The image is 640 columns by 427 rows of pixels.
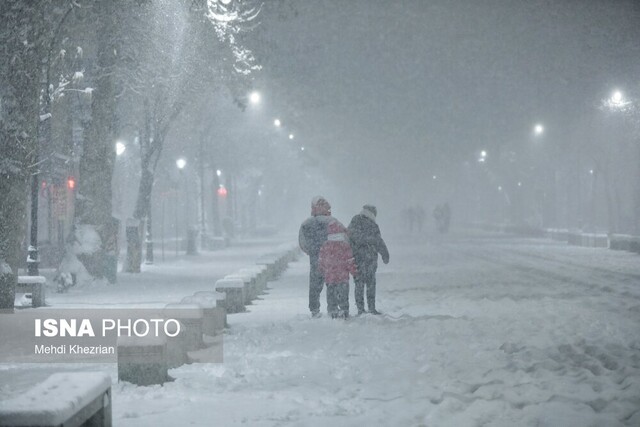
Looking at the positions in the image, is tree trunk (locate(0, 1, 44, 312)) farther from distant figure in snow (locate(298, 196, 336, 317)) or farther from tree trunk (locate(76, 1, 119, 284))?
tree trunk (locate(76, 1, 119, 284))

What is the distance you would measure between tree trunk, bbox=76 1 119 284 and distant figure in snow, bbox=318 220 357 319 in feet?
39.1

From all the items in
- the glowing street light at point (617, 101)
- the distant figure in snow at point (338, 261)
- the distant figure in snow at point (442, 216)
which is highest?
the glowing street light at point (617, 101)

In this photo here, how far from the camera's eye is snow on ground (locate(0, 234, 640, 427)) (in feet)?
27.5

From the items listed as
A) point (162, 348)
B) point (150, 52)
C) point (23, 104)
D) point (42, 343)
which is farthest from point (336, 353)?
point (150, 52)

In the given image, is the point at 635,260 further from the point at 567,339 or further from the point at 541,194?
the point at 541,194

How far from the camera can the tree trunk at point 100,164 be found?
2531 centimetres

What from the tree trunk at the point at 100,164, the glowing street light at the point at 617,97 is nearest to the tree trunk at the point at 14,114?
the tree trunk at the point at 100,164

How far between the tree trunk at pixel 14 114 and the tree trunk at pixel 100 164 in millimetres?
8696

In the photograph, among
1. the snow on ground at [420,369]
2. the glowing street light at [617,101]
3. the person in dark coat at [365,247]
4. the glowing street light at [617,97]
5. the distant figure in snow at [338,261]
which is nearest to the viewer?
the snow on ground at [420,369]

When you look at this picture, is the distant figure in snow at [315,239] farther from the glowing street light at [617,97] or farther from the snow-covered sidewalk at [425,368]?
the glowing street light at [617,97]

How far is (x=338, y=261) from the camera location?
15414mm

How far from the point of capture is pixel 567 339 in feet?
40.9

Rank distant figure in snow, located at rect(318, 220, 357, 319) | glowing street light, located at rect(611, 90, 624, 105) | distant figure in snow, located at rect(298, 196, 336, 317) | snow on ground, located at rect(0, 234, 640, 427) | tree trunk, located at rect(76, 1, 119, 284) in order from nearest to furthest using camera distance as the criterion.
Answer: snow on ground, located at rect(0, 234, 640, 427) < distant figure in snow, located at rect(318, 220, 357, 319) < distant figure in snow, located at rect(298, 196, 336, 317) < tree trunk, located at rect(76, 1, 119, 284) < glowing street light, located at rect(611, 90, 624, 105)

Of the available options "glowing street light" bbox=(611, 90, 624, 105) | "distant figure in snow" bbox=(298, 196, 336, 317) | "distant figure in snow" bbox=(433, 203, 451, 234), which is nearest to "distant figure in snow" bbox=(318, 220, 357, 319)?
"distant figure in snow" bbox=(298, 196, 336, 317)
